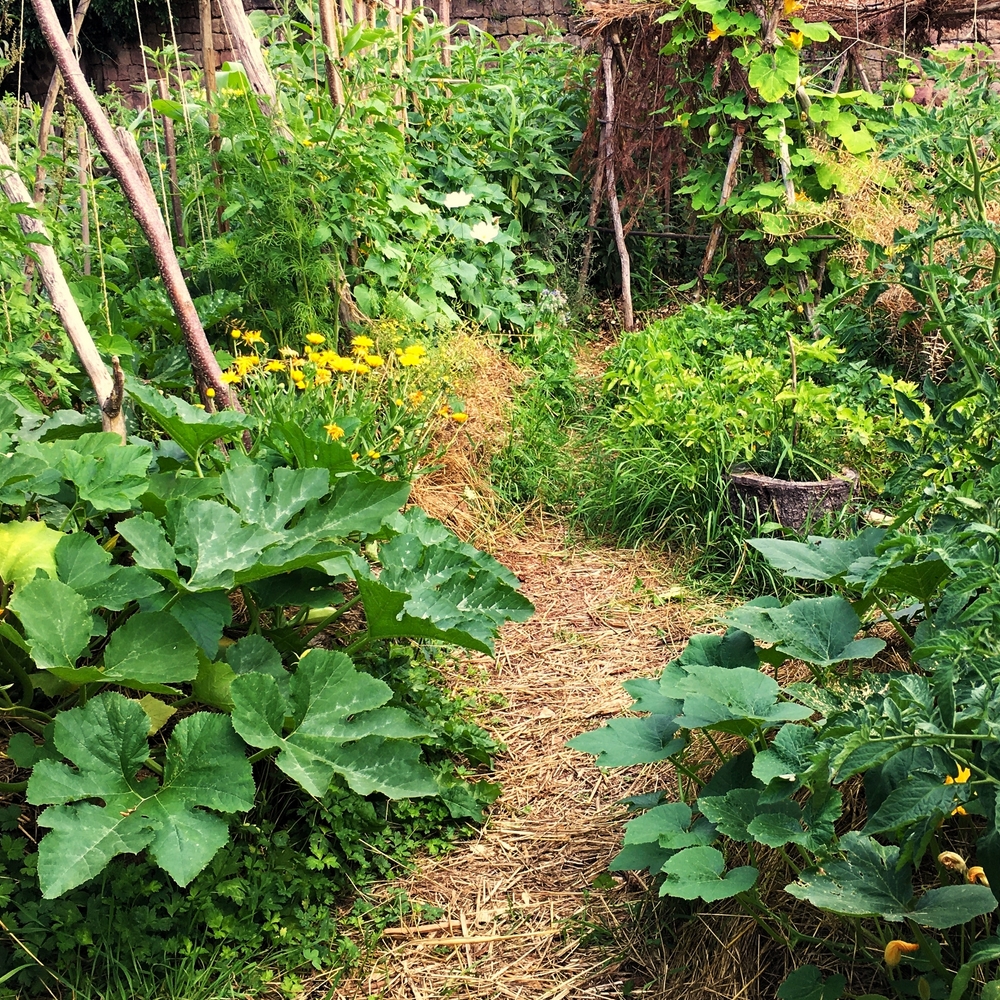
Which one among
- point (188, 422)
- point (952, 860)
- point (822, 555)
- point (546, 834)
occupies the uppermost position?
point (188, 422)

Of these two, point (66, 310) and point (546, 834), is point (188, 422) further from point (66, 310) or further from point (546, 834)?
point (546, 834)

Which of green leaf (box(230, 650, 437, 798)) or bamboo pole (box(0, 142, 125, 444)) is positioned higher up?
bamboo pole (box(0, 142, 125, 444))

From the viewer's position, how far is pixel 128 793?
1.71 m

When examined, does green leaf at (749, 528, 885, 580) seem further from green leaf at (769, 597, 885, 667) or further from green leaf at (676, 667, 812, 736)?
green leaf at (676, 667, 812, 736)

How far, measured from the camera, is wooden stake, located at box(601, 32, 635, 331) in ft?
A: 18.2

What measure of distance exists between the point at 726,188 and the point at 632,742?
414 cm

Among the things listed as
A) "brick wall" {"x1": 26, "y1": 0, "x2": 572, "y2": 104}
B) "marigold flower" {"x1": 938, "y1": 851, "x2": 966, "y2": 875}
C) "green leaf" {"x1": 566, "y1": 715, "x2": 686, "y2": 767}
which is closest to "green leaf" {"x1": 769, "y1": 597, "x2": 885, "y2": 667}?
"green leaf" {"x1": 566, "y1": 715, "x2": 686, "y2": 767}

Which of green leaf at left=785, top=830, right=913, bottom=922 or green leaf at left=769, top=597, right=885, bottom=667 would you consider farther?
green leaf at left=769, top=597, right=885, bottom=667

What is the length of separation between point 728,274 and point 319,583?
4.17 meters

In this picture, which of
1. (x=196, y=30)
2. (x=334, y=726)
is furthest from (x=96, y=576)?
(x=196, y=30)

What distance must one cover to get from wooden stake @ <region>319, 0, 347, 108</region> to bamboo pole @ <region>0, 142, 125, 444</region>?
183cm

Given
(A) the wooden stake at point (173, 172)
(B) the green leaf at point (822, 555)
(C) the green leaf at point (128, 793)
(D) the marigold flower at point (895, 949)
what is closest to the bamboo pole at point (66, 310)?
(C) the green leaf at point (128, 793)

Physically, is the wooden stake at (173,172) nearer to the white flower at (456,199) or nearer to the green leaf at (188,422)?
the white flower at (456,199)

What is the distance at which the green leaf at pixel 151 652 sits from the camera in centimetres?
180
